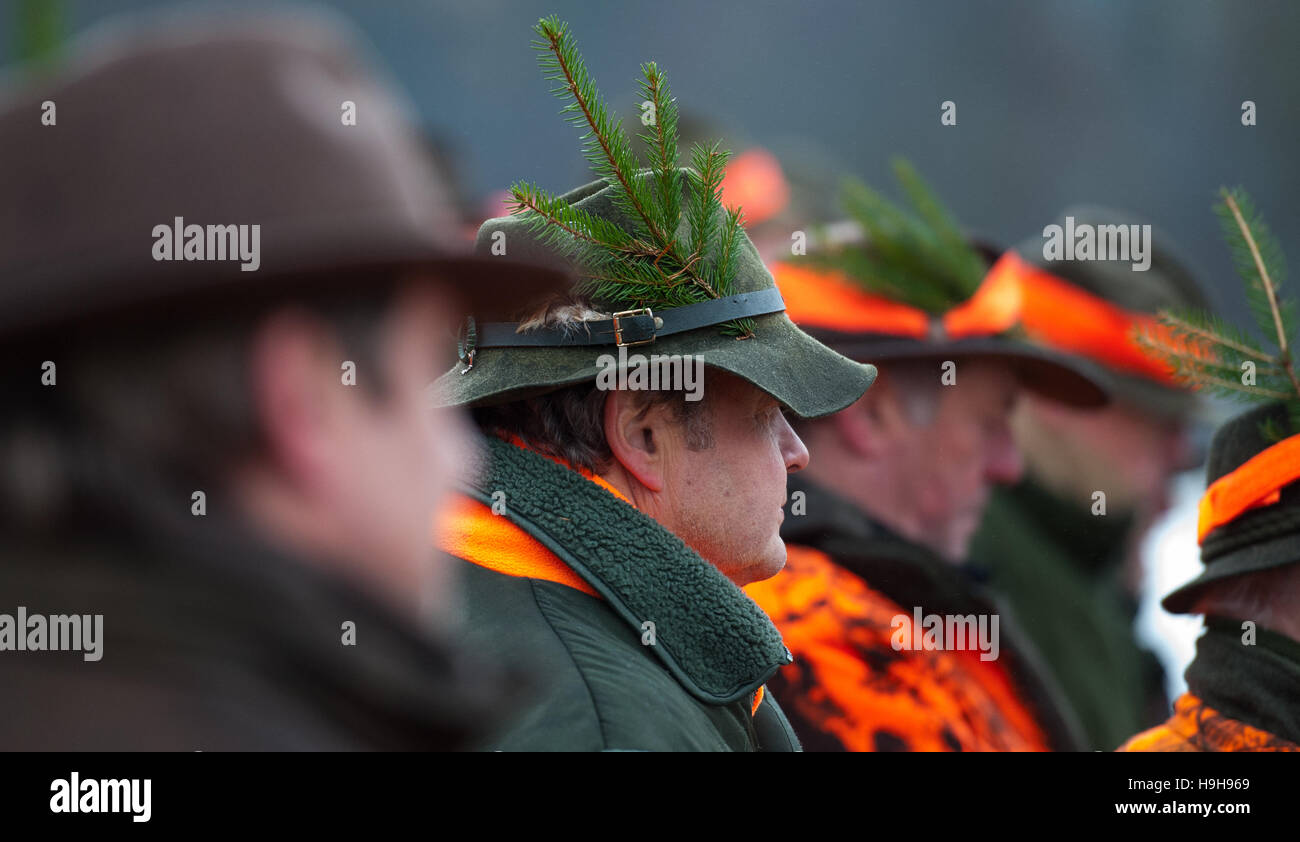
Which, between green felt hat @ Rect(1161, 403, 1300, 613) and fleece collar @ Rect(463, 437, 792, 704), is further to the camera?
green felt hat @ Rect(1161, 403, 1300, 613)

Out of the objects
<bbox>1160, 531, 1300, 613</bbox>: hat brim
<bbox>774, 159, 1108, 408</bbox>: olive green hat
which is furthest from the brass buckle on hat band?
<bbox>1160, 531, 1300, 613</bbox>: hat brim

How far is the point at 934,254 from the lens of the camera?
331cm

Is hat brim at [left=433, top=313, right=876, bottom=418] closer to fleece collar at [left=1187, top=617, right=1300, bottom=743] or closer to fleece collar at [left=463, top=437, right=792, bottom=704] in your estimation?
fleece collar at [left=463, top=437, right=792, bottom=704]

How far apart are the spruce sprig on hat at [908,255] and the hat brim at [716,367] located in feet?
3.87

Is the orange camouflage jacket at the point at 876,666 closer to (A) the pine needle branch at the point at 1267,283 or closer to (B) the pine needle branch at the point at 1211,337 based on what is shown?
(B) the pine needle branch at the point at 1211,337

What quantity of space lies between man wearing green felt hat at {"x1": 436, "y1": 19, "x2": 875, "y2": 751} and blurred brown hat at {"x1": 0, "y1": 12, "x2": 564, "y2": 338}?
3.01 feet

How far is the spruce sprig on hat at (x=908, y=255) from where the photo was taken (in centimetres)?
327

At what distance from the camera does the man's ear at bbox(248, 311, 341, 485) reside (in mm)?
920

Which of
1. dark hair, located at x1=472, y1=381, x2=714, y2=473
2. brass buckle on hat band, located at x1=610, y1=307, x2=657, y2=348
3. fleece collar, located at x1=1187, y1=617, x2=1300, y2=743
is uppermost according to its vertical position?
brass buckle on hat band, located at x1=610, y1=307, x2=657, y2=348

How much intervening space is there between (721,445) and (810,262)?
132 centimetres

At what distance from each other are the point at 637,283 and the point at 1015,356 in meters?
1.68

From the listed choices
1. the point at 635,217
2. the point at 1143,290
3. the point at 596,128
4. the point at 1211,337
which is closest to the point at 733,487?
the point at 635,217
